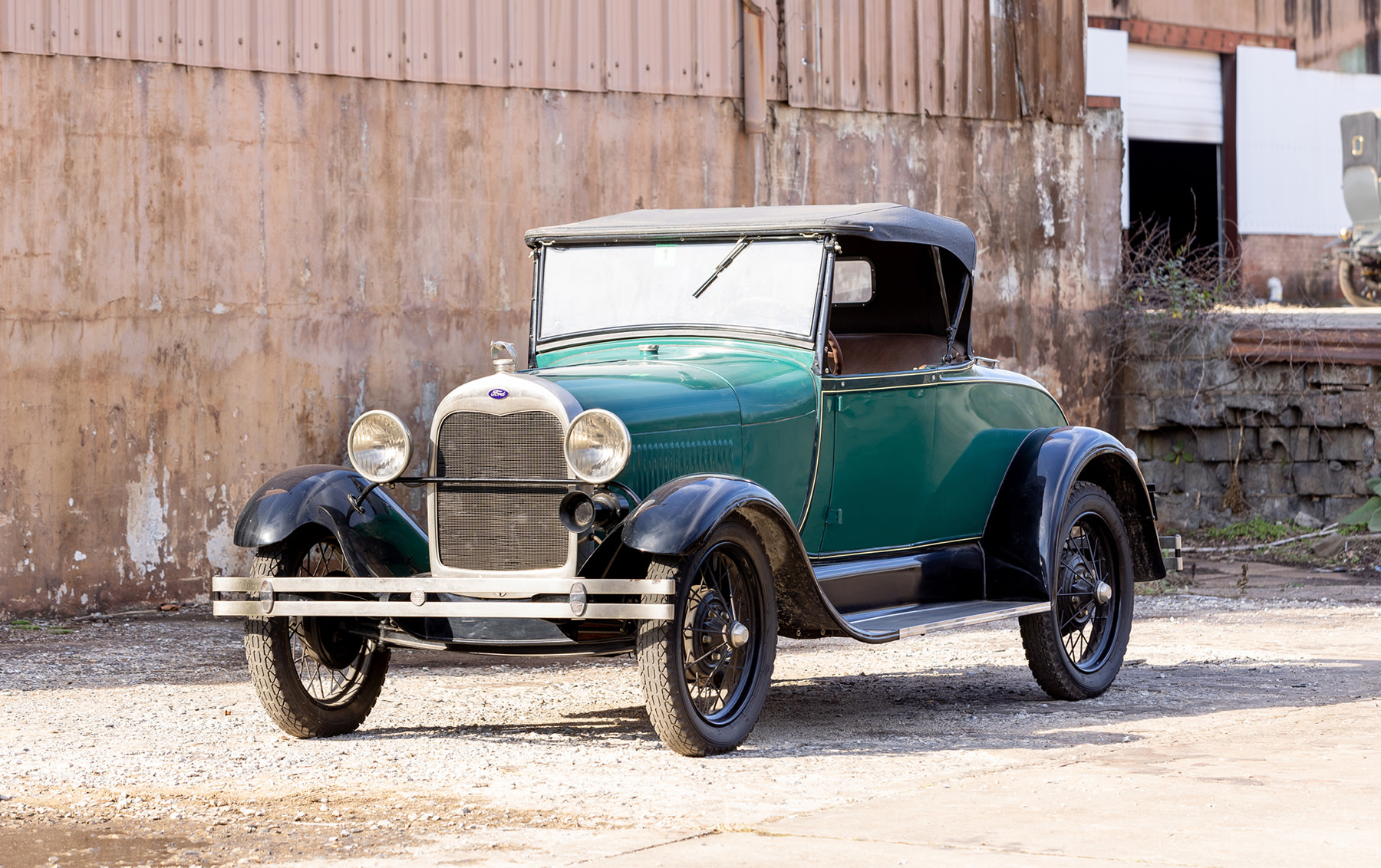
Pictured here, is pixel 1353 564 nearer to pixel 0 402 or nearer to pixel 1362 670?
pixel 1362 670

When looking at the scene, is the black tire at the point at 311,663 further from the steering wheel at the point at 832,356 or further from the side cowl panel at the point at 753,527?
the steering wheel at the point at 832,356

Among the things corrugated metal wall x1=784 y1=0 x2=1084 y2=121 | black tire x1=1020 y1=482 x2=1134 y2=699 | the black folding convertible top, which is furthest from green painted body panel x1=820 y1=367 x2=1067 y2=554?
corrugated metal wall x1=784 y1=0 x2=1084 y2=121

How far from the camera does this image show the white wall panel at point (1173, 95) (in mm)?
19016

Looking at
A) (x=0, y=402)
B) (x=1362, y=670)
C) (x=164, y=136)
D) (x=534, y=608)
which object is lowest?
(x=1362, y=670)

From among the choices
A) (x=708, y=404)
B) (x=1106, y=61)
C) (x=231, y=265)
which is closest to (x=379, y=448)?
(x=708, y=404)

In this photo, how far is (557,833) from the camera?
4.67m

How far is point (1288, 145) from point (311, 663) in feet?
54.6

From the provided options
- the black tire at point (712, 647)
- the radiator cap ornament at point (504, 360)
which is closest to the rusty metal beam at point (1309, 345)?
the black tire at point (712, 647)

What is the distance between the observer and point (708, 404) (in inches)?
246

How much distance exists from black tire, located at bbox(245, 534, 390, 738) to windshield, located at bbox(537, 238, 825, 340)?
4.65ft

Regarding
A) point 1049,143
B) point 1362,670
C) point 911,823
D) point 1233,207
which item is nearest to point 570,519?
point 911,823

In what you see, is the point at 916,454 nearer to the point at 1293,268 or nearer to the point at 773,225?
the point at 773,225

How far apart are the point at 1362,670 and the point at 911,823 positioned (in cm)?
391

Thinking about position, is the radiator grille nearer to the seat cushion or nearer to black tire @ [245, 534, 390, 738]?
black tire @ [245, 534, 390, 738]
